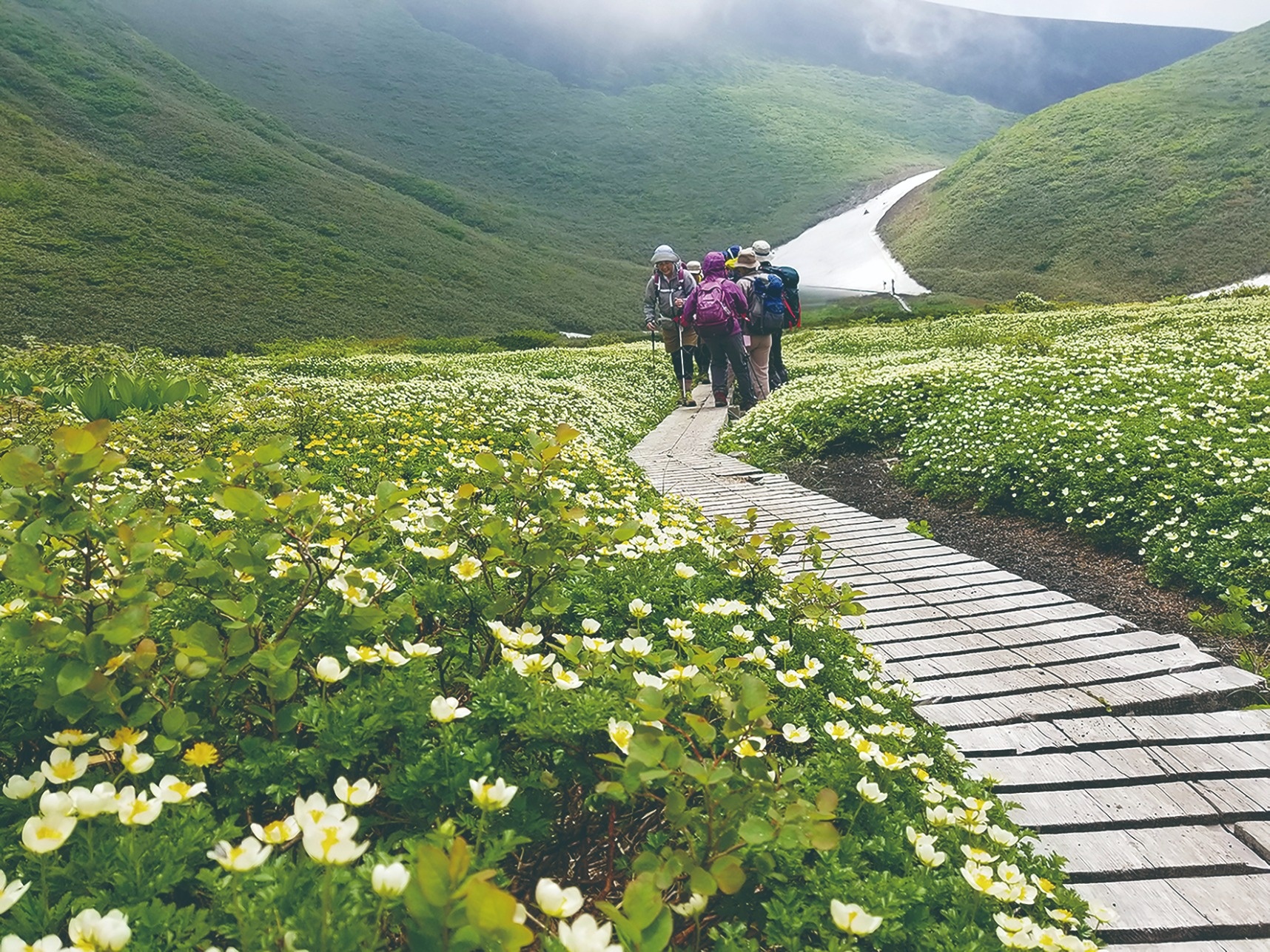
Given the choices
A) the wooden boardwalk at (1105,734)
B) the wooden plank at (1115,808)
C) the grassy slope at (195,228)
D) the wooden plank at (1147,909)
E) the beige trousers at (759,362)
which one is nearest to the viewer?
the wooden plank at (1147,909)

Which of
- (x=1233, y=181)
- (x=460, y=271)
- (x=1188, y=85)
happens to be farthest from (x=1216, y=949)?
(x=1188, y=85)

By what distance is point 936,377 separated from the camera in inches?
454

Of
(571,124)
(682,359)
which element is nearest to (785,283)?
(682,359)

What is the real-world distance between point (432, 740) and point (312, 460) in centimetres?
514

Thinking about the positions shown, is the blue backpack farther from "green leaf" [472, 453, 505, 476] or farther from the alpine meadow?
"green leaf" [472, 453, 505, 476]

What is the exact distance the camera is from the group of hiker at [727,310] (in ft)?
38.6

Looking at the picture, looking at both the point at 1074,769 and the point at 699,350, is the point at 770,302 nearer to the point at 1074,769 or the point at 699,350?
the point at 699,350

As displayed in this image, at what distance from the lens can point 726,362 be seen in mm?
→ 13242

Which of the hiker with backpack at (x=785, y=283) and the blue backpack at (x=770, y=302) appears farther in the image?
A: the hiker with backpack at (x=785, y=283)

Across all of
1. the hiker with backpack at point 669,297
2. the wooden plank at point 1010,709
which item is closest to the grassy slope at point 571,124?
the hiker with backpack at point 669,297

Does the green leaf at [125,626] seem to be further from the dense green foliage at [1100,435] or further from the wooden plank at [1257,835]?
the dense green foliage at [1100,435]

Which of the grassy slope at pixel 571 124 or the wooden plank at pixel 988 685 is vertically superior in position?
the grassy slope at pixel 571 124

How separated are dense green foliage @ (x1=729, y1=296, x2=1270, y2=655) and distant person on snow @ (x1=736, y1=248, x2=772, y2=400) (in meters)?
0.66

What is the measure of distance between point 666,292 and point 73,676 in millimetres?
11999
